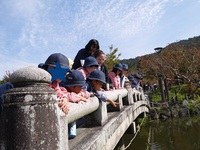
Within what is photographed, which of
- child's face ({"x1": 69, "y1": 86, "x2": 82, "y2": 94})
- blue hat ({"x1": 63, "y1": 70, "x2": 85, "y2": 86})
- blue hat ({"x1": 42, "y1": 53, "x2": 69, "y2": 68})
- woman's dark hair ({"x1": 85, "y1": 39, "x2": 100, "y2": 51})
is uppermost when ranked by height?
woman's dark hair ({"x1": 85, "y1": 39, "x2": 100, "y2": 51})

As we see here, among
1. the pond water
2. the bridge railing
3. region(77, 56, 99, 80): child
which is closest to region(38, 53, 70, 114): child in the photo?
the bridge railing

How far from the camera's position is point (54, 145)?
4.31 ft

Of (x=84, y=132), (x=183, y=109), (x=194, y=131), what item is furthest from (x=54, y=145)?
(x=183, y=109)

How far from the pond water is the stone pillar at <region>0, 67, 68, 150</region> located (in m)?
8.13

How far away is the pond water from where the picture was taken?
879 cm

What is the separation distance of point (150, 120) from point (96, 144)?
13.4 metres

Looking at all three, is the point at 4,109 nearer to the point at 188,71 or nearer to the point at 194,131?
the point at 194,131

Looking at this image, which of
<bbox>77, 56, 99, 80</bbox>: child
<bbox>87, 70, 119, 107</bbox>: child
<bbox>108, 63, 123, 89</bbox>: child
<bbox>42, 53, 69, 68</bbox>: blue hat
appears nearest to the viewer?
<bbox>42, 53, 69, 68</bbox>: blue hat

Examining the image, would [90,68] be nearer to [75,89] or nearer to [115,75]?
[75,89]

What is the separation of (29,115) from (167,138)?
33.2ft

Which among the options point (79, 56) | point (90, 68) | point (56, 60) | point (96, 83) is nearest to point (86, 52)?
point (79, 56)

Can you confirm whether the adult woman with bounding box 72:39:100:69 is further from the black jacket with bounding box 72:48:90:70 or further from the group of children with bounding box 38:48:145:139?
the group of children with bounding box 38:48:145:139

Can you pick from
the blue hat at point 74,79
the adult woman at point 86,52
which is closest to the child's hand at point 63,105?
the blue hat at point 74,79

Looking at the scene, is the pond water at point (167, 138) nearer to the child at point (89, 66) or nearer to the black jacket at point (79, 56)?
the black jacket at point (79, 56)
